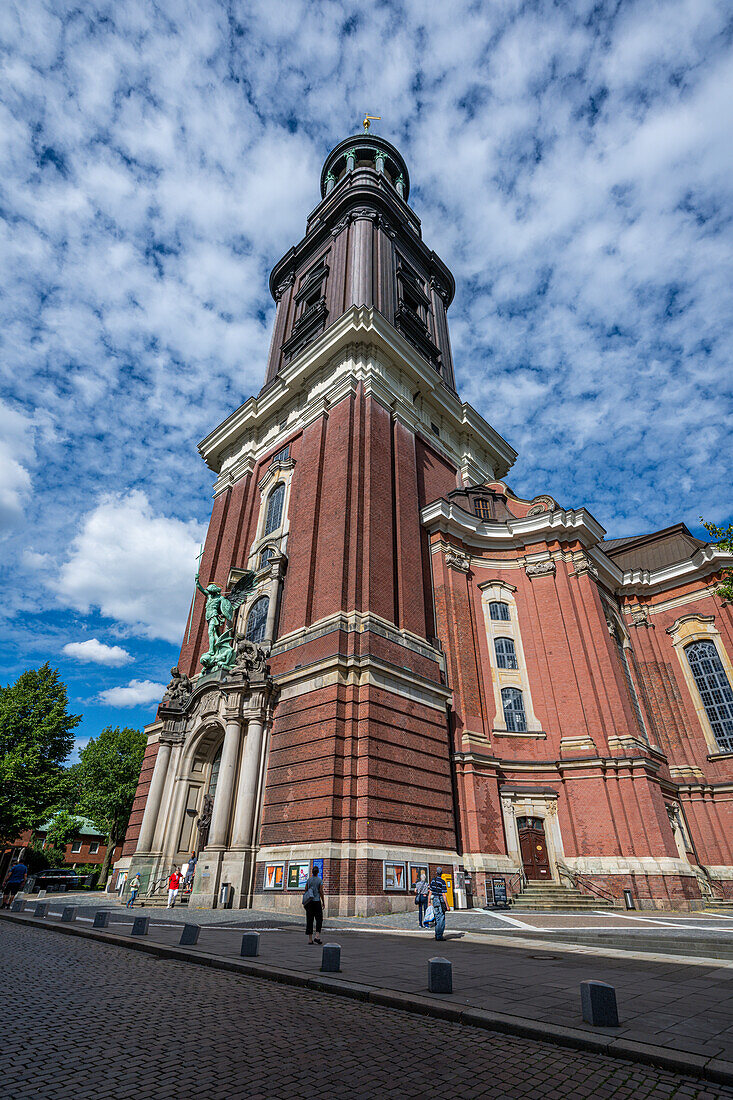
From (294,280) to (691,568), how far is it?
32015mm

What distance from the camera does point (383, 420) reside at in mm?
26891

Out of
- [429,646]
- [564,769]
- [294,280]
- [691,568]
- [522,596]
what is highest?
[294,280]

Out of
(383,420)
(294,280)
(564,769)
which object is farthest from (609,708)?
(294,280)

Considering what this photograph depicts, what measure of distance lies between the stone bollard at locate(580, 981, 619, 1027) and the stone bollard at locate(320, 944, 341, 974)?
3.51 metres

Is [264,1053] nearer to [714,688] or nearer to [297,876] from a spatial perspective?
[297,876]

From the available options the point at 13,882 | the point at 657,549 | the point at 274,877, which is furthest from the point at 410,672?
the point at 657,549

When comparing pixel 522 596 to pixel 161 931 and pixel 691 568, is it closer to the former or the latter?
pixel 691 568

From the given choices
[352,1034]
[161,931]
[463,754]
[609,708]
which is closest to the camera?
[352,1034]

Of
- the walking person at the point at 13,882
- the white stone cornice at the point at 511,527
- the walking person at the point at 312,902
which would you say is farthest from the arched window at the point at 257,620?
the walking person at the point at 312,902

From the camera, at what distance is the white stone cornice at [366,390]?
2825cm

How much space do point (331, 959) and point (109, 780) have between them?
42603mm

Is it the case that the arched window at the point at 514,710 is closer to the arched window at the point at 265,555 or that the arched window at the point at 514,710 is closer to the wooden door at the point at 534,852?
the wooden door at the point at 534,852

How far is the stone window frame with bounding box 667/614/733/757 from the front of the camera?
96.4 feet

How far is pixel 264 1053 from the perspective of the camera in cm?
482
